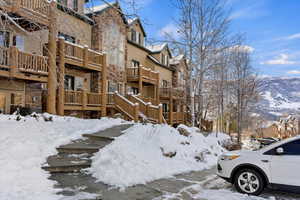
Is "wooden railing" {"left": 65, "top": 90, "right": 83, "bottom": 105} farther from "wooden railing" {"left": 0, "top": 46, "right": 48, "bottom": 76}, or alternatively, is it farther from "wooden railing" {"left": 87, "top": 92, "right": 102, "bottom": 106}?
"wooden railing" {"left": 0, "top": 46, "right": 48, "bottom": 76}

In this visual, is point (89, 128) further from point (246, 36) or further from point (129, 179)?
point (246, 36)

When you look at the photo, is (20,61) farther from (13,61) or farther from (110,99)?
(110,99)

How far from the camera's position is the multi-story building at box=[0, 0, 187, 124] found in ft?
33.9

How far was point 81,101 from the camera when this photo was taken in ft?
47.1

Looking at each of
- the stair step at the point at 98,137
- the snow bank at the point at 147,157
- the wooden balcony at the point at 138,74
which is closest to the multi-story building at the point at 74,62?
the wooden balcony at the point at 138,74

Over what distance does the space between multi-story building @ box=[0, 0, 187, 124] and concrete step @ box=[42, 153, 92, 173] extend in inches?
124

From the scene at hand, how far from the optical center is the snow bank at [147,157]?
20.5 ft

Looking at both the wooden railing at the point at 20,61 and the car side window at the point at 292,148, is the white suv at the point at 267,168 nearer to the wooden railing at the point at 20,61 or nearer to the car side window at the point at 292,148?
the car side window at the point at 292,148

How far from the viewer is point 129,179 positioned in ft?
19.6

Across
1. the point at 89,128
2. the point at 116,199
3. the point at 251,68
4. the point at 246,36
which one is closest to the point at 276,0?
the point at 246,36

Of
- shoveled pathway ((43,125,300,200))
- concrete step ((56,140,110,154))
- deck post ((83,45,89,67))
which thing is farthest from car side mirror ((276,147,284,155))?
deck post ((83,45,89,67))

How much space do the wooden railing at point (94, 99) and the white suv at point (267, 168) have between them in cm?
1099

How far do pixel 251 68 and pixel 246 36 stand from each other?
335cm

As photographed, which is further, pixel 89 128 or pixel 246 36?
pixel 246 36
